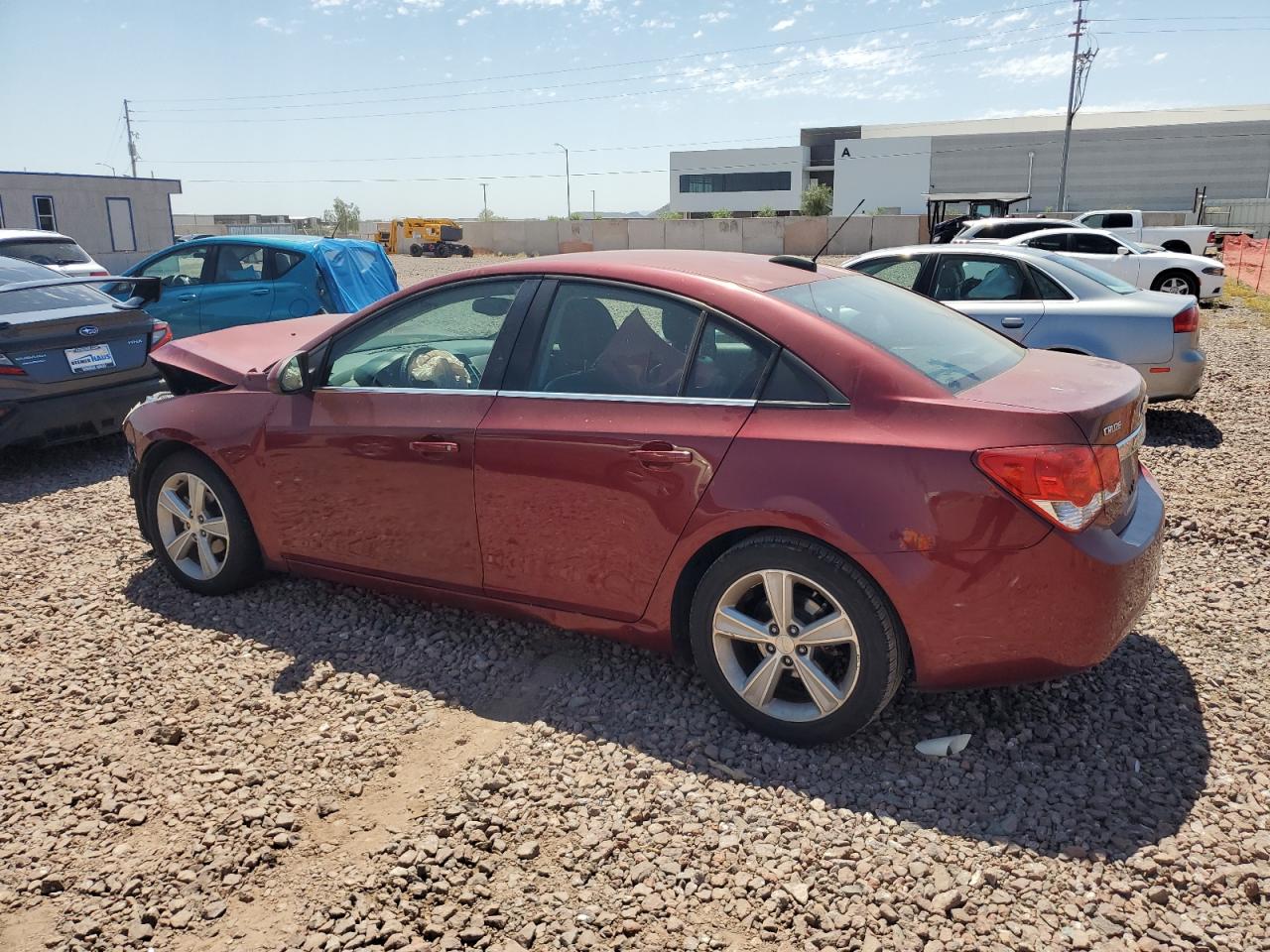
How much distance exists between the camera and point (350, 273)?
10547 millimetres

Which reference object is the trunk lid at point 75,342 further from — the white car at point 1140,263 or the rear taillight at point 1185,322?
the white car at point 1140,263

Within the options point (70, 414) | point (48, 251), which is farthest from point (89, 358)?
point (48, 251)

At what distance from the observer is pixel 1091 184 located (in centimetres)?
7388

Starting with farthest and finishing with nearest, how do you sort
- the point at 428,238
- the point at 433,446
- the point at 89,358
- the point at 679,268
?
the point at 428,238 → the point at 89,358 → the point at 433,446 → the point at 679,268

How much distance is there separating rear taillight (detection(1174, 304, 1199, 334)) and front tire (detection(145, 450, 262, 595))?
6.89 m

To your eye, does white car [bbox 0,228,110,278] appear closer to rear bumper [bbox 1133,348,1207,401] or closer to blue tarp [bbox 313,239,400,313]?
blue tarp [bbox 313,239,400,313]

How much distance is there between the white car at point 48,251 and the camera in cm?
1305

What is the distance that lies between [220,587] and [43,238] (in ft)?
38.9

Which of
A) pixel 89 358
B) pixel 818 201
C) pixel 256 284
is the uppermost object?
pixel 818 201

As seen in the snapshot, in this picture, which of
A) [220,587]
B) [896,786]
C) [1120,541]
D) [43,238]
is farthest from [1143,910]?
[43,238]

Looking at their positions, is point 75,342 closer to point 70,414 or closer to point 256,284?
point 70,414

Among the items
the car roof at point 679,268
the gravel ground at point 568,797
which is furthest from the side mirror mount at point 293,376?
the gravel ground at point 568,797

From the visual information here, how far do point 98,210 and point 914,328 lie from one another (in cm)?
3752

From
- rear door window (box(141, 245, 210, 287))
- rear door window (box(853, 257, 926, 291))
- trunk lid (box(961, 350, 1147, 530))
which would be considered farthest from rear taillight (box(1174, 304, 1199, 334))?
rear door window (box(141, 245, 210, 287))
